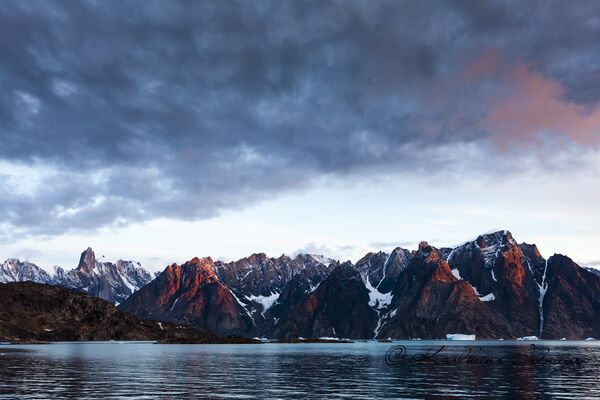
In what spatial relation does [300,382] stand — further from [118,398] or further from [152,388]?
[118,398]

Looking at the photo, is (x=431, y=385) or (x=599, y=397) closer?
(x=599, y=397)

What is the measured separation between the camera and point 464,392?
7544 cm

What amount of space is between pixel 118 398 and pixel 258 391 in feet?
63.8

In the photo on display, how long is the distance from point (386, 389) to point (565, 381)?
1332 inches

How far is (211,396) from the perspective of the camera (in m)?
72.8

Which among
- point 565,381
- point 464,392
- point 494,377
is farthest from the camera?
point 494,377

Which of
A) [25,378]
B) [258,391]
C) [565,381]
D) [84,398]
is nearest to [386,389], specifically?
[258,391]

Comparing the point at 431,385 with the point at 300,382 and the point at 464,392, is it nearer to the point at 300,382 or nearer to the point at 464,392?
the point at 464,392

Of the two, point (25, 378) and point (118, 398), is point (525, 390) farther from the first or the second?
point (25, 378)

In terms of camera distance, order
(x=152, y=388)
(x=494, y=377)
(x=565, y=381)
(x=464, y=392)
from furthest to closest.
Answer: (x=494, y=377), (x=565, y=381), (x=152, y=388), (x=464, y=392)

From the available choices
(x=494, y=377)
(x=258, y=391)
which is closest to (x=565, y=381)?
(x=494, y=377)

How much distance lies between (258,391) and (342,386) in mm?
13802

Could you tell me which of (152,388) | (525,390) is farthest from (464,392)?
(152,388)

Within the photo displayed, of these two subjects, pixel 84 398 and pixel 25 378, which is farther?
pixel 25 378
